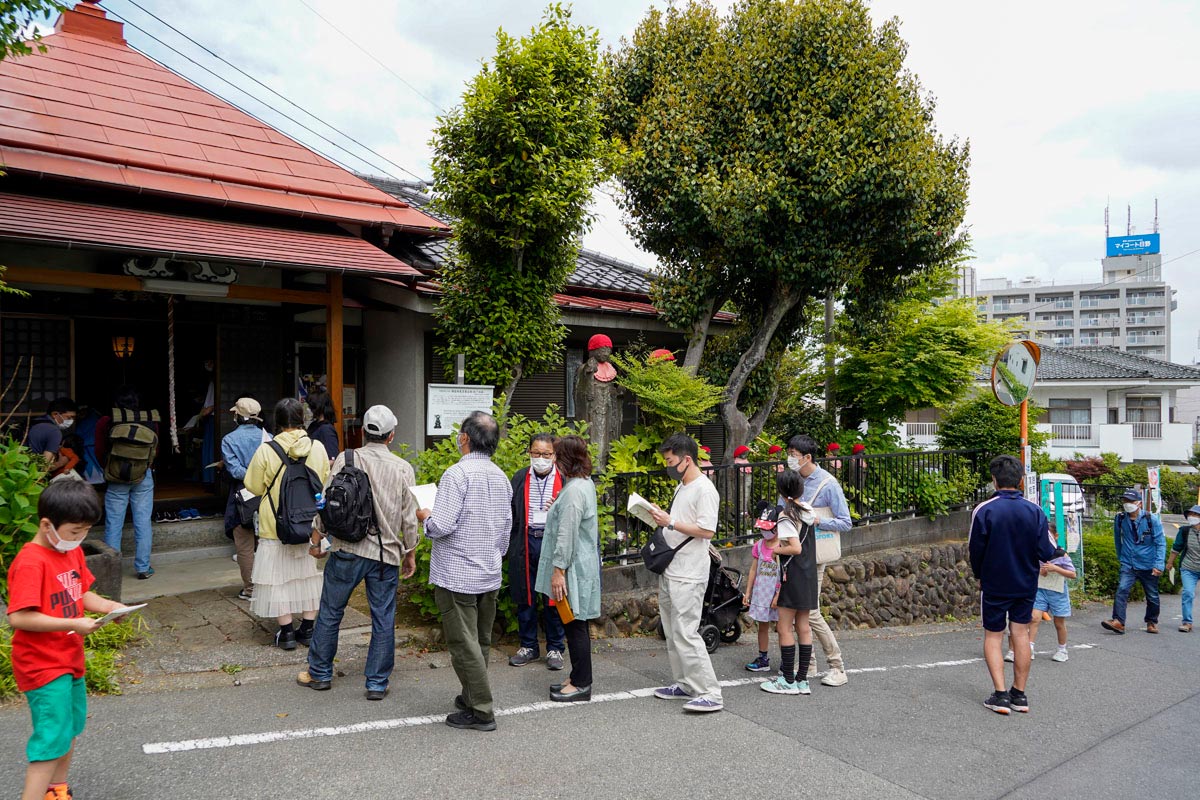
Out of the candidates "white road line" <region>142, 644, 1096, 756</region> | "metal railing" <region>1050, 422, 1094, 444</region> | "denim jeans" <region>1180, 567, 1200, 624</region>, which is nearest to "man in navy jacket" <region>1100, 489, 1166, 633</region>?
"denim jeans" <region>1180, 567, 1200, 624</region>

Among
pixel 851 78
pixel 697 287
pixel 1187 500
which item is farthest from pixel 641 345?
pixel 1187 500

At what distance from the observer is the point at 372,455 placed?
523cm

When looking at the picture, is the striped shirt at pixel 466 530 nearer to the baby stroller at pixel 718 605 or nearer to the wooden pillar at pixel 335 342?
the baby stroller at pixel 718 605

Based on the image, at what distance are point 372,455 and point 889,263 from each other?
34.6ft

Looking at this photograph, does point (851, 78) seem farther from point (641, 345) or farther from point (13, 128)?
point (13, 128)

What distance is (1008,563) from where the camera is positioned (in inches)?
225

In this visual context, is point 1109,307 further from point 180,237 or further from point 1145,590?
point 180,237

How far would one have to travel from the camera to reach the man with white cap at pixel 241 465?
6918 mm

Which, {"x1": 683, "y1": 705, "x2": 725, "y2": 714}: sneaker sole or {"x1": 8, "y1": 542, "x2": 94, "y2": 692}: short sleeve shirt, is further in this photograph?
{"x1": 683, "y1": 705, "x2": 725, "y2": 714}: sneaker sole

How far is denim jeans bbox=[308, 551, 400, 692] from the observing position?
5.20m

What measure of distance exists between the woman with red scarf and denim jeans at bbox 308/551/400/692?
1103 mm

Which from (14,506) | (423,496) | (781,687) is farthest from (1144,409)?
(14,506)

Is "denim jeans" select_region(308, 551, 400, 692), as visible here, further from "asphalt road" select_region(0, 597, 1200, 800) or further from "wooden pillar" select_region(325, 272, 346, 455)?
"wooden pillar" select_region(325, 272, 346, 455)

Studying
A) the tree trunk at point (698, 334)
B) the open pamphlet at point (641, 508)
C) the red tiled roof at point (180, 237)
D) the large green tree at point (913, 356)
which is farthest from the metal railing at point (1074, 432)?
Result: the open pamphlet at point (641, 508)
